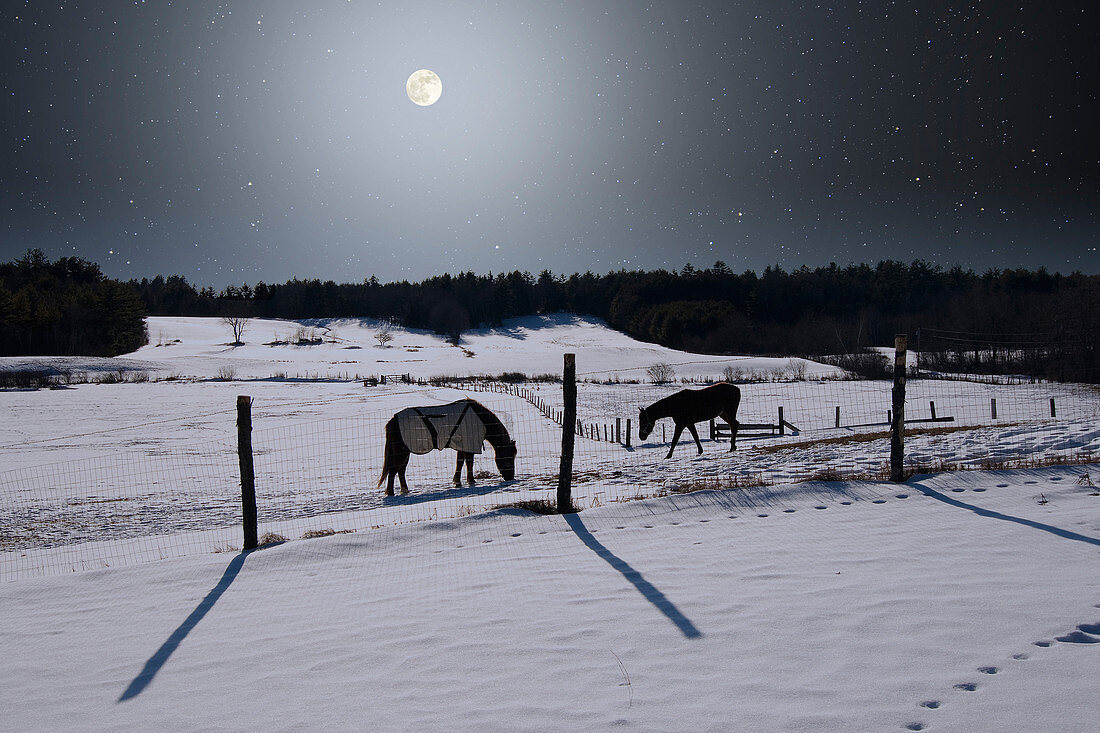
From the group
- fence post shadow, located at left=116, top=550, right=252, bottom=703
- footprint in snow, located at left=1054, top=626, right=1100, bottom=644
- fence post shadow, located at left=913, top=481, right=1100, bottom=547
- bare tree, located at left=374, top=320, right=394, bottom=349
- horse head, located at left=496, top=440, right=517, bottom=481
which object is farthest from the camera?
bare tree, located at left=374, top=320, right=394, bottom=349

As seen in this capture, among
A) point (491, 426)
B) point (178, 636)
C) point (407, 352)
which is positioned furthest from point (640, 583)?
point (407, 352)

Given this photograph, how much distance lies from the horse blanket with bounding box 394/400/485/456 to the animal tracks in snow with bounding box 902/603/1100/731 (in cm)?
1081

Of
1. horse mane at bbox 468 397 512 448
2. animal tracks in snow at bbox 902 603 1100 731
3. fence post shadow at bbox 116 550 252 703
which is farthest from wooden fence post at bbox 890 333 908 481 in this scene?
fence post shadow at bbox 116 550 252 703

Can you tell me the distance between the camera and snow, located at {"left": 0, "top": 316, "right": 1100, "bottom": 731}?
134 inches

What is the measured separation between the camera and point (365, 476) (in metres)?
15.1

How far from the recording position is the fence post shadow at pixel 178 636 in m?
4.04

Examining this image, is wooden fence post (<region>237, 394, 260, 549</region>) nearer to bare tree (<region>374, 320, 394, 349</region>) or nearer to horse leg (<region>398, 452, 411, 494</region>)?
horse leg (<region>398, 452, 411, 494</region>)

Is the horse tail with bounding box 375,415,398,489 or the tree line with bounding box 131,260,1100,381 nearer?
the horse tail with bounding box 375,415,398,489

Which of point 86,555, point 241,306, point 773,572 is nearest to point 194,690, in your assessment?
point 773,572

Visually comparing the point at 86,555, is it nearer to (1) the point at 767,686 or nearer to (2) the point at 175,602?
(2) the point at 175,602

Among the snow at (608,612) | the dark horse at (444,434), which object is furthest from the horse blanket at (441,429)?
the snow at (608,612)

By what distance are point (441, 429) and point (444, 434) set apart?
141 mm

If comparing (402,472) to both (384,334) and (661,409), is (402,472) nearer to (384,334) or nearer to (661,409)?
(661,409)

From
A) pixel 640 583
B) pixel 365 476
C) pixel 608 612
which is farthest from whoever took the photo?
pixel 365 476
